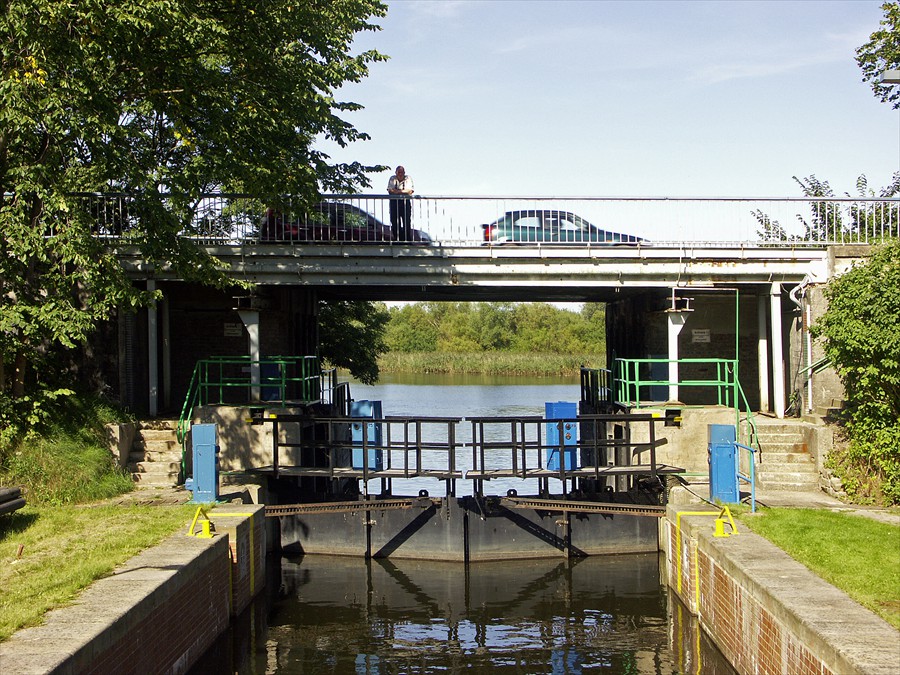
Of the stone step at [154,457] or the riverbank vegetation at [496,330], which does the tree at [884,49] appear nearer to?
the stone step at [154,457]

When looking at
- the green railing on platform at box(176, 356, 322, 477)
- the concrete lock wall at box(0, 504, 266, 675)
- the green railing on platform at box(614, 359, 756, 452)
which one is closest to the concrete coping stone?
the concrete lock wall at box(0, 504, 266, 675)

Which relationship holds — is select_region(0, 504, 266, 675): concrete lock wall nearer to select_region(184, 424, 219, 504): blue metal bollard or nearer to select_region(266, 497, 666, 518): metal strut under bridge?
select_region(184, 424, 219, 504): blue metal bollard

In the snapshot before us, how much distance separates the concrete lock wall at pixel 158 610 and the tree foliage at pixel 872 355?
9624 mm

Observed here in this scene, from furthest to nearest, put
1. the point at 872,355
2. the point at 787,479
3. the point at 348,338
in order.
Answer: the point at 348,338 → the point at 787,479 → the point at 872,355

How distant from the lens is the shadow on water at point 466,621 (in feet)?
38.5

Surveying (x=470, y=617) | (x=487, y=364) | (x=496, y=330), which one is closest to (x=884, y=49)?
(x=470, y=617)

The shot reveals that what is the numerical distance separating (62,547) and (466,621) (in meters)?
5.57

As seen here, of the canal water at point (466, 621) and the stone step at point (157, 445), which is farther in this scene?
the stone step at point (157, 445)

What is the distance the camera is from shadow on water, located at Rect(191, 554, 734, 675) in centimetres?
1174

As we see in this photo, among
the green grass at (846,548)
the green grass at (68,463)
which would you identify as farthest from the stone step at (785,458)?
the green grass at (68,463)

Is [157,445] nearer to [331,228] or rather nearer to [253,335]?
[253,335]

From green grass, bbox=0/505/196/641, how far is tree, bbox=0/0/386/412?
8.79 ft

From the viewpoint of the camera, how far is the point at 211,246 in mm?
19141

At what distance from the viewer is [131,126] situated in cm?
1528
